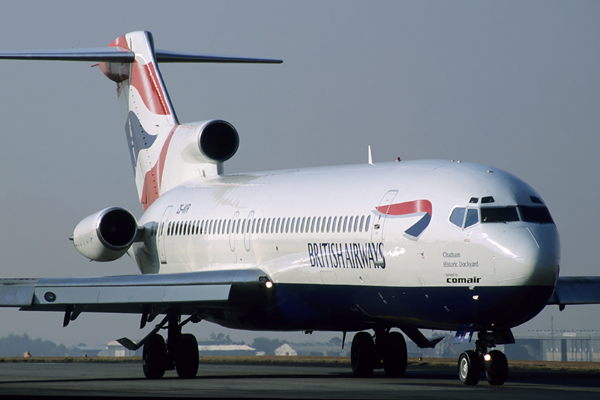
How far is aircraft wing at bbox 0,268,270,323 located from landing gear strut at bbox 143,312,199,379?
3.24 ft

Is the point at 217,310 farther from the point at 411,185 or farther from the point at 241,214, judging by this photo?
the point at 411,185

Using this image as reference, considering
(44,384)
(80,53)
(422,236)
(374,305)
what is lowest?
(44,384)

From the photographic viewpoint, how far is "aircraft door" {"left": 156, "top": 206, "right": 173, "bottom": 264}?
2817cm

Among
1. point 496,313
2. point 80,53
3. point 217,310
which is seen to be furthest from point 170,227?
point 496,313

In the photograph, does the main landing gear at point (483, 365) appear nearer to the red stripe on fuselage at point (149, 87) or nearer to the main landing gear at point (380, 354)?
the main landing gear at point (380, 354)

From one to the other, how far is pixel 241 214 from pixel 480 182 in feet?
24.2

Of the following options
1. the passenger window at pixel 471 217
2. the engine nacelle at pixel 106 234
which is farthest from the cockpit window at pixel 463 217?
the engine nacelle at pixel 106 234

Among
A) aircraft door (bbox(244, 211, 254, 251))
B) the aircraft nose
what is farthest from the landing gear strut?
the aircraft nose

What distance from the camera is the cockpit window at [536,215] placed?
18844 millimetres

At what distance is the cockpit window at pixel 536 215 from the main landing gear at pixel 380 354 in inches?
258

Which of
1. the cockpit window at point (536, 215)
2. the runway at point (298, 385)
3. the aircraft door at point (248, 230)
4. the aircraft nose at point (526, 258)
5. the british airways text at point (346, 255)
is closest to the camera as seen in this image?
the runway at point (298, 385)

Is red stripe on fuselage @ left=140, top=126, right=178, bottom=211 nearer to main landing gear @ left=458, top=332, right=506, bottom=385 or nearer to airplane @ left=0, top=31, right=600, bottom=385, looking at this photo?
airplane @ left=0, top=31, right=600, bottom=385

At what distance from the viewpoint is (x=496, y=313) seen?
1841 centimetres

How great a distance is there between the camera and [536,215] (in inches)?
749
